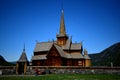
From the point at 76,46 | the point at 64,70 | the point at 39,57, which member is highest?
the point at 76,46

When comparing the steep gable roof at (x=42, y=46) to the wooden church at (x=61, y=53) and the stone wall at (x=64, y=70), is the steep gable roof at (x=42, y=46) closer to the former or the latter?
the wooden church at (x=61, y=53)

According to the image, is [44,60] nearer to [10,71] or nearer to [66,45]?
[66,45]

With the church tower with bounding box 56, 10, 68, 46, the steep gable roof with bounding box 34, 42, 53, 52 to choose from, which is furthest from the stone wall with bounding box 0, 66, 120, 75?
the church tower with bounding box 56, 10, 68, 46

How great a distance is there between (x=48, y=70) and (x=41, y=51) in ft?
71.0

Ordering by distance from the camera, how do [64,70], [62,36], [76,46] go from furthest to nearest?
[62,36], [76,46], [64,70]

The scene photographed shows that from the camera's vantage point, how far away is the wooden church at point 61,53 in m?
46.0

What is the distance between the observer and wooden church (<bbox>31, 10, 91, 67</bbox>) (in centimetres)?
4597

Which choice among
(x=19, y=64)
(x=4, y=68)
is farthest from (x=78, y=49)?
(x=4, y=68)

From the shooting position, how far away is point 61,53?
46.8m

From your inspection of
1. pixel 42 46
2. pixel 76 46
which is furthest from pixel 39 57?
pixel 76 46

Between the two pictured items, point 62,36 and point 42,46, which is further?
point 42,46

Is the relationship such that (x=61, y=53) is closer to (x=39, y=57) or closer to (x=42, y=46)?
(x=39, y=57)

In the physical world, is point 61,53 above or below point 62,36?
below

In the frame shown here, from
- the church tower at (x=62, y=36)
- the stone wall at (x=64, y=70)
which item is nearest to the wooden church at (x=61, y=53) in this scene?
the church tower at (x=62, y=36)
